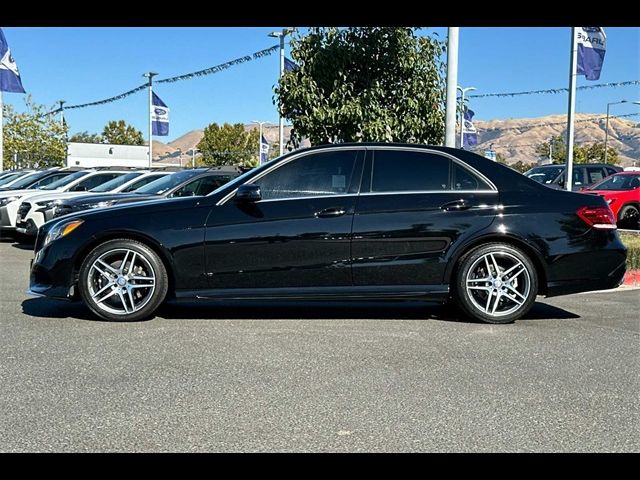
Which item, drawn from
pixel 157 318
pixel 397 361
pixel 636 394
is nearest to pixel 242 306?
pixel 157 318

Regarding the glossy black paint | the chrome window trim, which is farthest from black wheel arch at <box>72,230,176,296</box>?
the chrome window trim

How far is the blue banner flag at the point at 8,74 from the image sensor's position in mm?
20922

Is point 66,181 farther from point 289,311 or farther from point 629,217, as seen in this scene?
point 629,217

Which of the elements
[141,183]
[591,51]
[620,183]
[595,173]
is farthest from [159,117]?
[591,51]

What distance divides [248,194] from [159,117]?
24.2 m

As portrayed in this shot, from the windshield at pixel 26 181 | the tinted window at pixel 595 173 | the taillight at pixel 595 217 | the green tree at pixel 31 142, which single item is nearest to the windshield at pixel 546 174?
the tinted window at pixel 595 173

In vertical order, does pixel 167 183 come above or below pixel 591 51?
below

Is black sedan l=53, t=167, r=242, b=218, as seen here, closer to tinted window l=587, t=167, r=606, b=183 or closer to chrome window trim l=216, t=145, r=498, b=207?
chrome window trim l=216, t=145, r=498, b=207

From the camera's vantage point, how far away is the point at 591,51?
525 inches

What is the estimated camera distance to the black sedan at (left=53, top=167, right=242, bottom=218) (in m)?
10.7

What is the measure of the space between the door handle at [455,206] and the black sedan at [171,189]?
525 centimetres
